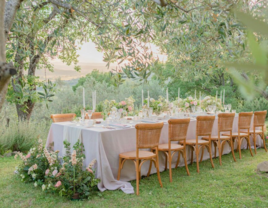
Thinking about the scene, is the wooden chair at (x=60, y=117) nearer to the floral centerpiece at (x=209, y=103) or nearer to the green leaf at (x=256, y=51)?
the floral centerpiece at (x=209, y=103)

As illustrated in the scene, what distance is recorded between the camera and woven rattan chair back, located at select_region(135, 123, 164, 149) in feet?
12.3

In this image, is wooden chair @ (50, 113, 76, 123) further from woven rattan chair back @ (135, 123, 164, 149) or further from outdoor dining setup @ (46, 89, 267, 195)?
woven rattan chair back @ (135, 123, 164, 149)

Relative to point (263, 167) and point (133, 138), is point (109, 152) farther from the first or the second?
point (263, 167)

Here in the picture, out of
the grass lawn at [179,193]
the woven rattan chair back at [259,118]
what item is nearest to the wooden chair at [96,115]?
the grass lawn at [179,193]

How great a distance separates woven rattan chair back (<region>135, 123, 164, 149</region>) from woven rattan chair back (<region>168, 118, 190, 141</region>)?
1.34 ft

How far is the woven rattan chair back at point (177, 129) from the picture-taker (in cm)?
427

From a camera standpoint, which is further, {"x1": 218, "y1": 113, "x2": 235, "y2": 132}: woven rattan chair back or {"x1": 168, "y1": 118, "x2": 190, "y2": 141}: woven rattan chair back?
{"x1": 218, "y1": 113, "x2": 235, "y2": 132}: woven rattan chair back

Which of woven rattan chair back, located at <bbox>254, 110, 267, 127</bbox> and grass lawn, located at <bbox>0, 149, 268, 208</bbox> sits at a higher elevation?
woven rattan chair back, located at <bbox>254, 110, 267, 127</bbox>

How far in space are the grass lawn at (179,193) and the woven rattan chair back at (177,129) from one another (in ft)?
2.21

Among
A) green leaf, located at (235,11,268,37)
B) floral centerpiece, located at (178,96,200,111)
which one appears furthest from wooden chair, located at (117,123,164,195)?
green leaf, located at (235,11,268,37)

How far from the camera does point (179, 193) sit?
374cm

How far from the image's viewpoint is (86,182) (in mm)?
3633

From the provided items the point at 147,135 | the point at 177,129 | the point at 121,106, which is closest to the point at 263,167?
the point at 177,129

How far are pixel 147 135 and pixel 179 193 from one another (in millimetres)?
903
